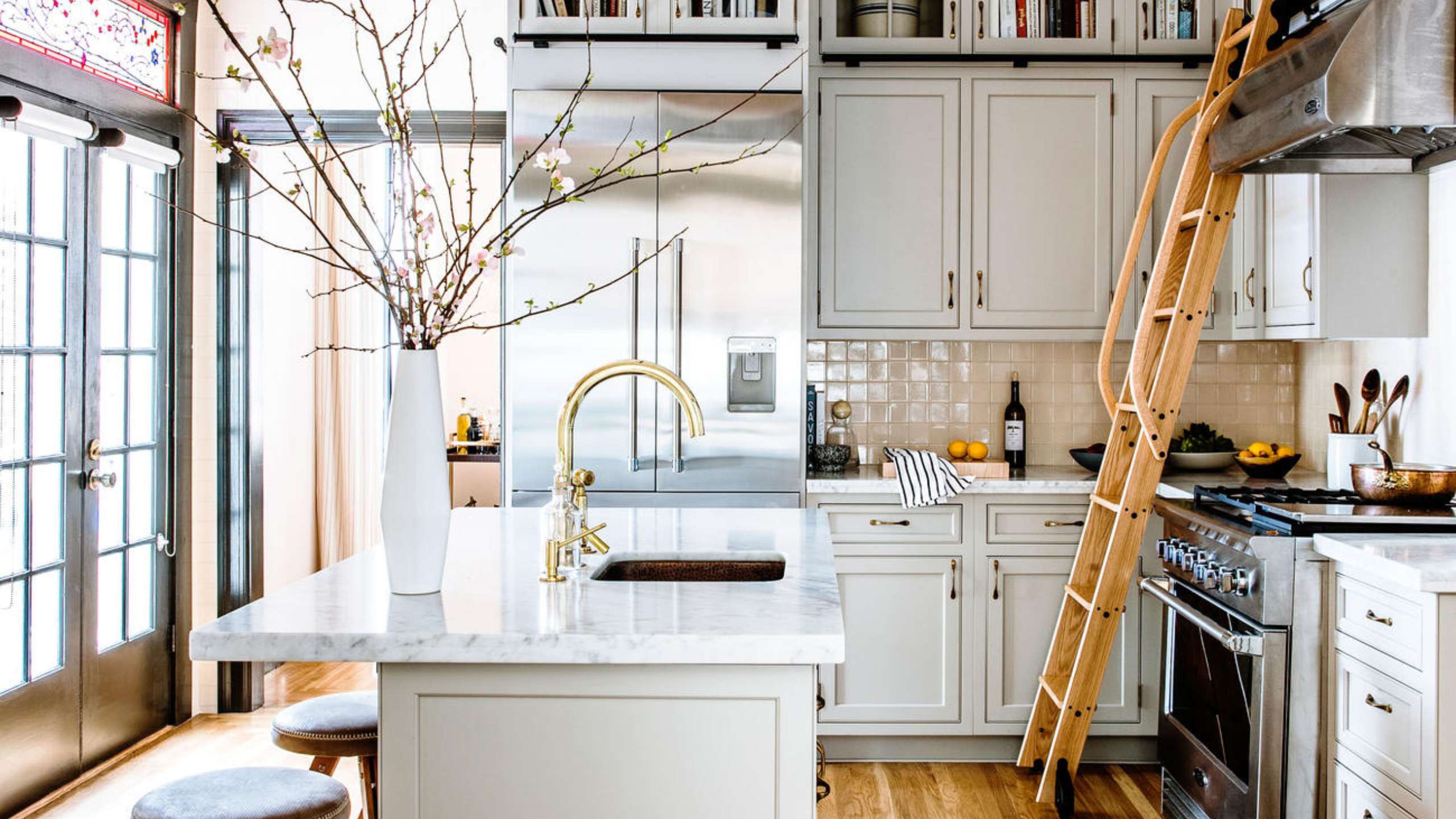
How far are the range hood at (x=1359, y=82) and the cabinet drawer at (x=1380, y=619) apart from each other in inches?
38.2

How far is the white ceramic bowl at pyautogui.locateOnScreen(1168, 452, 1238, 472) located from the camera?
3770mm

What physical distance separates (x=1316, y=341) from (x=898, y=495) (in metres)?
1.58

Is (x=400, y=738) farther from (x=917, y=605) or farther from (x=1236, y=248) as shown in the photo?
(x=1236, y=248)

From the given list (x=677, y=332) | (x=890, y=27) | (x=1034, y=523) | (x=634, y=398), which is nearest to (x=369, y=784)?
(x=634, y=398)

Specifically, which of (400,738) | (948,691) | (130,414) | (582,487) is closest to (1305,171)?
(948,691)

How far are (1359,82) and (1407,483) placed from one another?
102 centimetres

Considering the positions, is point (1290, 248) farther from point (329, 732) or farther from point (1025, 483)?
point (329, 732)

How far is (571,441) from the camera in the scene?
77.6 inches

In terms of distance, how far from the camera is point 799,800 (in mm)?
1554

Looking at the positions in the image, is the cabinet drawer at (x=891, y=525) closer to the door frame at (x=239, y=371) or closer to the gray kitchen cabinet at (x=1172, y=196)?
the gray kitchen cabinet at (x=1172, y=196)

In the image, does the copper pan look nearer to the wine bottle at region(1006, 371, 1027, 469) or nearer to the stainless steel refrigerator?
the wine bottle at region(1006, 371, 1027, 469)

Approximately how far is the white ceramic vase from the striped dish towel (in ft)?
6.83

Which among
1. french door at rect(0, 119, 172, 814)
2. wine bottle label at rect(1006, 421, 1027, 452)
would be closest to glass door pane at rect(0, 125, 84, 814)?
french door at rect(0, 119, 172, 814)

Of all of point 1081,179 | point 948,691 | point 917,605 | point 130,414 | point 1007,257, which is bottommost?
point 948,691
